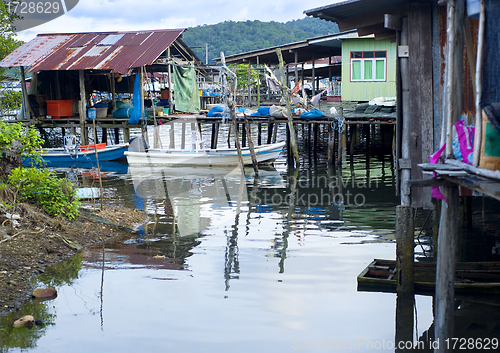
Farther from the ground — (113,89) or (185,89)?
(113,89)

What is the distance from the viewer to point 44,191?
9117 mm

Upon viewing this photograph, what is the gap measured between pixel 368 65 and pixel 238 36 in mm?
68551

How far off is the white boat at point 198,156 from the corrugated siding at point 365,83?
13.1ft

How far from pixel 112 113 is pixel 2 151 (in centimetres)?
1403

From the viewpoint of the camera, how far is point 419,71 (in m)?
6.43

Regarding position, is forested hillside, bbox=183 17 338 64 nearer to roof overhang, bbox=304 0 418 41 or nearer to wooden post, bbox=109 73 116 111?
wooden post, bbox=109 73 116 111

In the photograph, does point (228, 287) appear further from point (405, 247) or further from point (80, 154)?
point (80, 154)

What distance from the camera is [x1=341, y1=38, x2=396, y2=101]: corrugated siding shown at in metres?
20.7

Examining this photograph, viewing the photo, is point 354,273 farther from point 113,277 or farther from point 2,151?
point 2,151

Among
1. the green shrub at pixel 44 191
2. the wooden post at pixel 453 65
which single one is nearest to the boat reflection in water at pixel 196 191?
the green shrub at pixel 44 191

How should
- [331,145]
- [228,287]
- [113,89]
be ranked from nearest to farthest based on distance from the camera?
1. [228,287]
2. [331,145]
3. [113,89]

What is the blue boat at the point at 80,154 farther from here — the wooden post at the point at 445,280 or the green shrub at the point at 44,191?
the wooden post at the point at 445,280

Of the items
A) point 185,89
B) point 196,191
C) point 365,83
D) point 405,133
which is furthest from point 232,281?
point 185,89

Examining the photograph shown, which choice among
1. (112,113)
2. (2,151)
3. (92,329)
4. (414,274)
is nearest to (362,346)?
(414,274)
